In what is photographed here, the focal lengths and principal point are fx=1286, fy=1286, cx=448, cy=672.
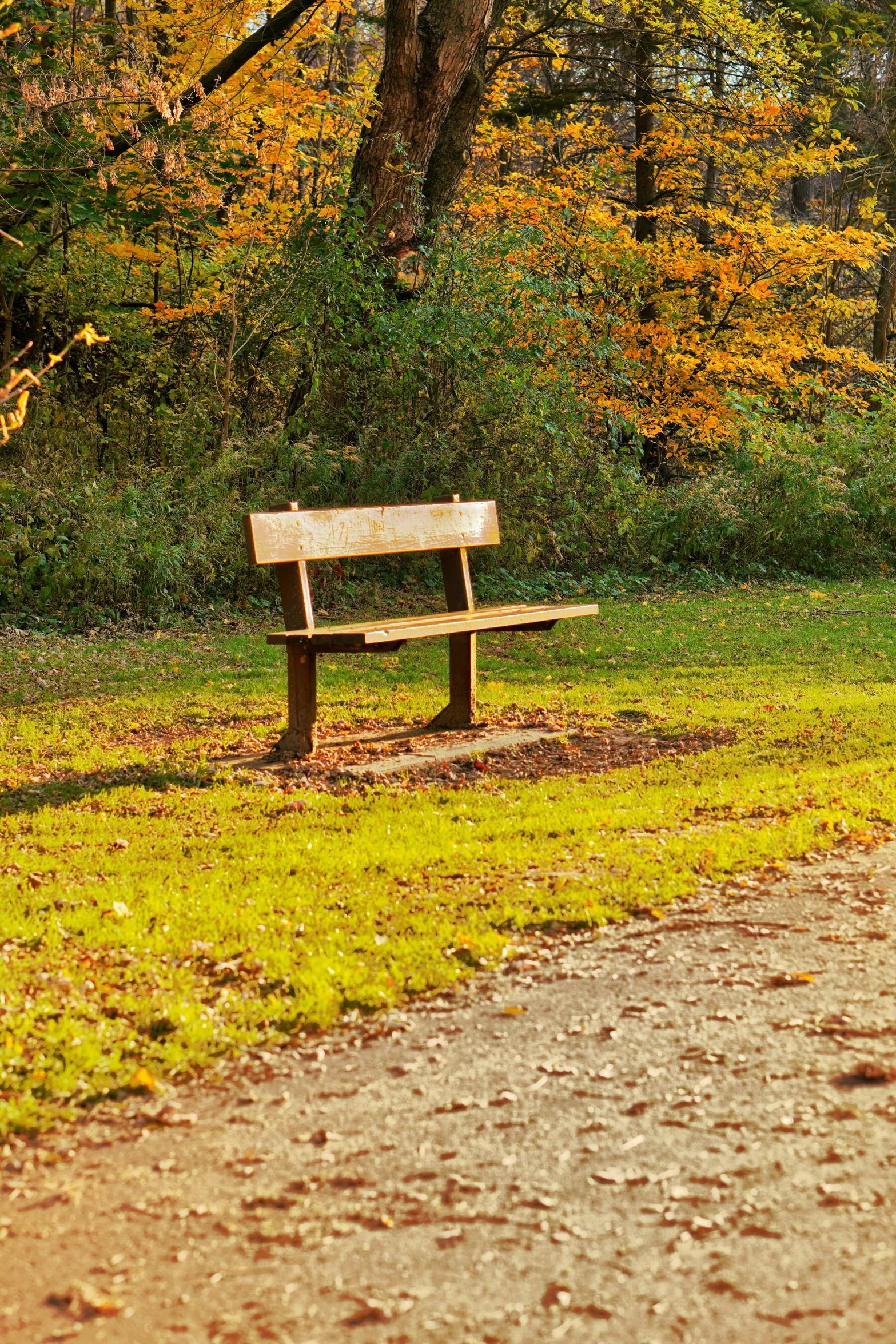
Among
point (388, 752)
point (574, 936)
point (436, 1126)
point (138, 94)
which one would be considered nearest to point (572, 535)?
point (138, 94)

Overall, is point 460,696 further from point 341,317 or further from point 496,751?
point 341,317

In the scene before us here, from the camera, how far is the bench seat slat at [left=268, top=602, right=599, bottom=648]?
19.0 ft

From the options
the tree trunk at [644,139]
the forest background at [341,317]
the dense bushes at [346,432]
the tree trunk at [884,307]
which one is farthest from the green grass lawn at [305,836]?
the tree trunk at [884,307]

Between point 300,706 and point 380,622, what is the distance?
0.71 m

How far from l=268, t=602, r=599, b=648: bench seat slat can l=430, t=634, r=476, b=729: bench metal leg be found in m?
0.25

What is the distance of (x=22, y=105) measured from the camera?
11.0m

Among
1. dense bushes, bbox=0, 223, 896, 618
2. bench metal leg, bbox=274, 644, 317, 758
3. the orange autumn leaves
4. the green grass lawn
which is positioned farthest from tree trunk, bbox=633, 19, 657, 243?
bench metal leg, bbox=274, 644, 317, 758

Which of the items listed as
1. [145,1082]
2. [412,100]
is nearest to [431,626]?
[145,1082]

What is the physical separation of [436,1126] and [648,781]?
3.30 m

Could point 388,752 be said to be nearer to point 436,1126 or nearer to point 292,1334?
point 436,1126

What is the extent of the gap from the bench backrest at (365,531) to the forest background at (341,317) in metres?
4.20

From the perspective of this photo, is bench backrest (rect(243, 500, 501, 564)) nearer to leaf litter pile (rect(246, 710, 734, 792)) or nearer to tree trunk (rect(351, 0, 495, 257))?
leaf litter pile (rect(246, 710, 734, 792))

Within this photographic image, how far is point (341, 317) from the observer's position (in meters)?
12.9

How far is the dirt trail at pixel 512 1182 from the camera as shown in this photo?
7.25 feet
